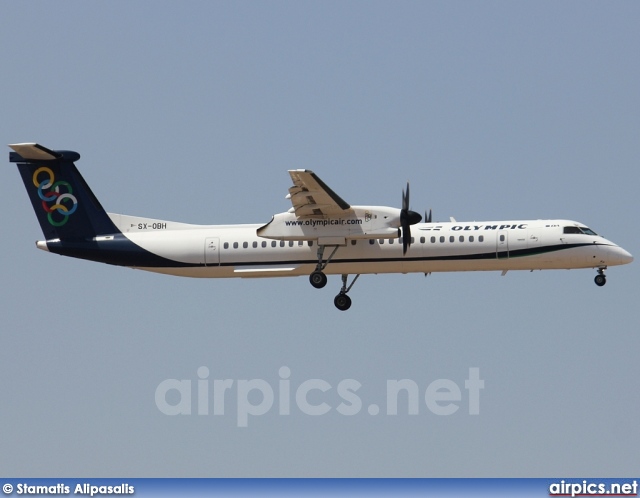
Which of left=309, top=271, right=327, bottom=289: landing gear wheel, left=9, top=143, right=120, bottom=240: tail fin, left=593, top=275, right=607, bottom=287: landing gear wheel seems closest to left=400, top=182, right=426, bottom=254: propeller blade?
left=309, top=271, right=327, bottom=289: landing gear wheel

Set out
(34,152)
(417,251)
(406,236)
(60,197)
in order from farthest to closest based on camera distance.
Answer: (60,197), (34,152), (417,251), (406,236)


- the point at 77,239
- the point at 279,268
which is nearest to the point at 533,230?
the point at 279,268

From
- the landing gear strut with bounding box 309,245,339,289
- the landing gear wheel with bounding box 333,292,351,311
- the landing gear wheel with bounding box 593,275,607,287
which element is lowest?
the landing gear wheel with bounding box 333,292,351,311

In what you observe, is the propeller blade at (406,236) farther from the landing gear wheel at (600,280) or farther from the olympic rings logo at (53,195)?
the olympic rings logo at (53,195)

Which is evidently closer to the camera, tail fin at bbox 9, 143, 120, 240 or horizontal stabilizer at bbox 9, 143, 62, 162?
horizontal stabilizer at bbox 9, 143, 62, 162

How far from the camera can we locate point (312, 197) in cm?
4297

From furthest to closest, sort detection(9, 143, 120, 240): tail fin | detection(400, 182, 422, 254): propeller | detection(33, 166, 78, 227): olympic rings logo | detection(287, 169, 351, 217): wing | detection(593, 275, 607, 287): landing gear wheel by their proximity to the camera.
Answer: detection(33, 166, 78, 227): olympic rings logo < detection(9, 143, 120, 240): tail fin < detection(593, 275, 607, 287): landing gear wheel < detection(400, 182, 422, 254): propeller < detection(287, 169, 351, 217): wing

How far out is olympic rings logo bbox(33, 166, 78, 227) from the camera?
46.5 m

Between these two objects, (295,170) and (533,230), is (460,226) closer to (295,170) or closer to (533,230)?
(533,230)

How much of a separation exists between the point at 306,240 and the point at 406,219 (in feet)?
10.6

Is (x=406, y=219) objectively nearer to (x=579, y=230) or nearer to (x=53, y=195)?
(x=579, y=230)

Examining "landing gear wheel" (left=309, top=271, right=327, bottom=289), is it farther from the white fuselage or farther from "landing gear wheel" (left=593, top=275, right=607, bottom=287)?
"landing gear wheel" (left=593, top=275, right=607, bottom=287)

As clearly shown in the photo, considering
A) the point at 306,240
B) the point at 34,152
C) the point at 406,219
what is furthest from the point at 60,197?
the point at 406,219

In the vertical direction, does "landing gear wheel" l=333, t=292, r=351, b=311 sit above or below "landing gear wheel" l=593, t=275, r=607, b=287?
below
